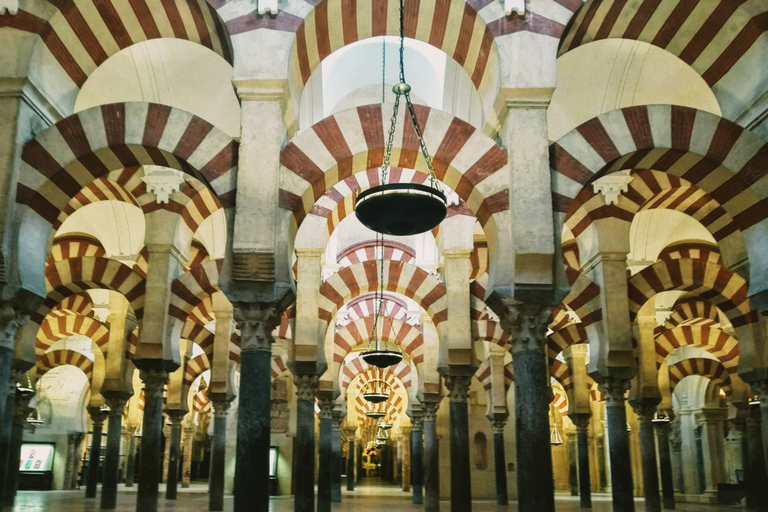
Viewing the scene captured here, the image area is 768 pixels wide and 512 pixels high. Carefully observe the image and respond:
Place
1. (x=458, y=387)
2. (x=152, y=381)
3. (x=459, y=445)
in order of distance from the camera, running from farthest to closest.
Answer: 1. (x=458, y=387)
2. (x=459, y=445)
3. (x=152, y=381)

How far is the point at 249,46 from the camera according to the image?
6914mm

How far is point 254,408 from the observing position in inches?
253

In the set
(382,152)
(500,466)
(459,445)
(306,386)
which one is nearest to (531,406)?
(382,152)

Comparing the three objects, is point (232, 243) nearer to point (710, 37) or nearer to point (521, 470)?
point (521, 470)

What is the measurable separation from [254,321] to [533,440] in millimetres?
2737

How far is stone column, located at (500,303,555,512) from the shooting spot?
6.17 metres

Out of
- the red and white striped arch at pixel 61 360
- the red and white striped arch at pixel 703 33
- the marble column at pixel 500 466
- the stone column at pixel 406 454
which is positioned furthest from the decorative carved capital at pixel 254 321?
the stone column at pixel 406 454

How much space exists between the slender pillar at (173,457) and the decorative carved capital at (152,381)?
17.4ft

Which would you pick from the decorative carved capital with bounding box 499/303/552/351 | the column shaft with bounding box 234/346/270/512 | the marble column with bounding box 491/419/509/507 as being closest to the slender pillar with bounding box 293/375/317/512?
the column shaft with bounding box 234/346/270/512

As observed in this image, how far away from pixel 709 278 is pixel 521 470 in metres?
5.58

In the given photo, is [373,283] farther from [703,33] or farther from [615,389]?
[703,33]

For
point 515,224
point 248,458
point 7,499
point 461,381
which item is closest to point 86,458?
point 7,499

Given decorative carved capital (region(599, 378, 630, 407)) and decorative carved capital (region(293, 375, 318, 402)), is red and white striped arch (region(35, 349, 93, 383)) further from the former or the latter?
decorative carved capital (region(599, 378, 630, 407))

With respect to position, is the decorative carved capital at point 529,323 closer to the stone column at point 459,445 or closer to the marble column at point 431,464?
the stone column at point 459,445
